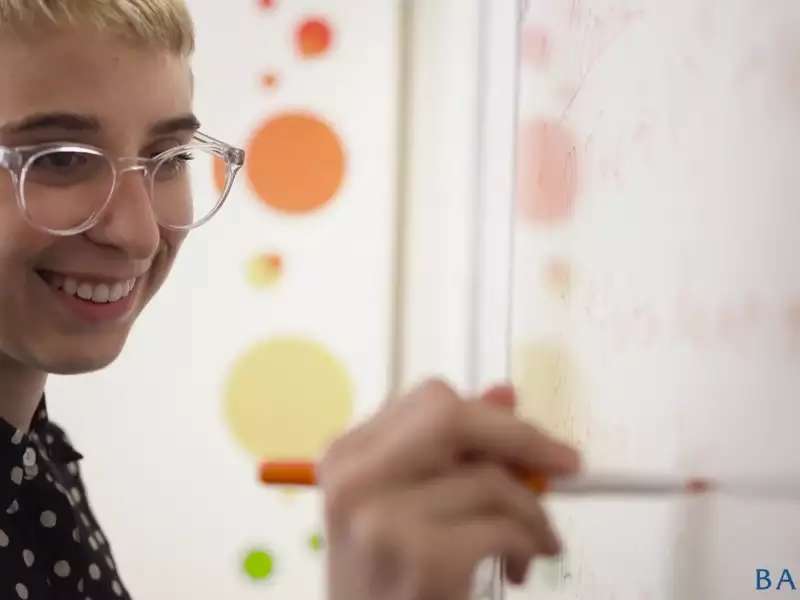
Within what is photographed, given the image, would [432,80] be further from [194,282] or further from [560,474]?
[560,474]

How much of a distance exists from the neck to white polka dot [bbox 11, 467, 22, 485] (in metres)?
0.05

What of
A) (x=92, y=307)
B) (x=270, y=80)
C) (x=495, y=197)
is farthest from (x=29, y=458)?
(x=270, y=80)

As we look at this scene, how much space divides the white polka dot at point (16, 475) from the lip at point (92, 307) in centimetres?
12

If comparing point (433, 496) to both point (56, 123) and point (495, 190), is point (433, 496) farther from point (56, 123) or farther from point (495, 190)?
point (495, 190)

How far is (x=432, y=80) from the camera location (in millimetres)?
1307

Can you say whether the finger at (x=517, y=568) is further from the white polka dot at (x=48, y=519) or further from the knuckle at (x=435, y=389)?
the white polka dot at (x=48, y=519)

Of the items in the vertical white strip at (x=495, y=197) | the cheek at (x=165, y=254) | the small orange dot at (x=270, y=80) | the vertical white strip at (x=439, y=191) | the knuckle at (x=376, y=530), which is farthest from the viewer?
the small orange dot at (x=270, y=80)

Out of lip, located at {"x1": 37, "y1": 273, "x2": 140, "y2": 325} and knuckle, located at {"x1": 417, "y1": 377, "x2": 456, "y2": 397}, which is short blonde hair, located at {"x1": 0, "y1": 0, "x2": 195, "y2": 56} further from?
knuckle, located at {"x1": 417, "y1": 377, "x2": 456, "y2": 397}

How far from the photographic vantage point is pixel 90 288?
1.84ft

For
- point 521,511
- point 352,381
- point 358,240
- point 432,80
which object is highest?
point 432,80

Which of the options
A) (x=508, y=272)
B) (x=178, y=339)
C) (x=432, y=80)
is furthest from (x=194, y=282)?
(x=508, y=272)

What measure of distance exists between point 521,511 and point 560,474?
0.02 metres

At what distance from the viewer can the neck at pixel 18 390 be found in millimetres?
592

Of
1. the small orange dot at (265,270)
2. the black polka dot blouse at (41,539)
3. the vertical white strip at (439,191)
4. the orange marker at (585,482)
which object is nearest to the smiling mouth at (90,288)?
the black polka dot blouse at (41,539)
